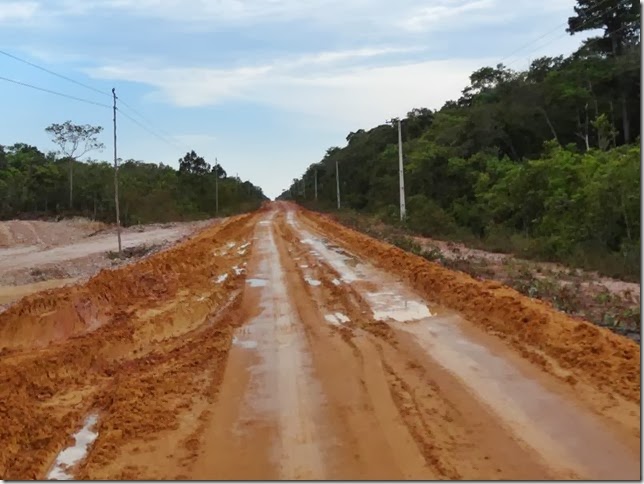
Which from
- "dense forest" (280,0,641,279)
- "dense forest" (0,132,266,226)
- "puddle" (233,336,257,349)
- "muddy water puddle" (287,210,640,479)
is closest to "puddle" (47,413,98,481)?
"puddle" (233,336,257,349)

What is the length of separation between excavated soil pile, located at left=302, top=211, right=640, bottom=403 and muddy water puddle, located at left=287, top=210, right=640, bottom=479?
388 mm

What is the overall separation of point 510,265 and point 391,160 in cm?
3441

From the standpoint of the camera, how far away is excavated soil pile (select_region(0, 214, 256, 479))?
5.39 m

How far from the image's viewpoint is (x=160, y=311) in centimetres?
1028

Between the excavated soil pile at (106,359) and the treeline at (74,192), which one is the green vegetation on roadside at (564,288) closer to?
the excavated soil pile at (106,359)

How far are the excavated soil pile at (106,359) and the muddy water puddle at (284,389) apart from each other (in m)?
0.46

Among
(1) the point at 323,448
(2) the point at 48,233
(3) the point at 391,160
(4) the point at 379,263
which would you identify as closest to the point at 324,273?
(4) the point at 379,263

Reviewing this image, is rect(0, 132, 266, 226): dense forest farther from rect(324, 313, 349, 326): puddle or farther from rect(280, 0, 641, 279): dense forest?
rect(324, 313, 349, 326): puddle

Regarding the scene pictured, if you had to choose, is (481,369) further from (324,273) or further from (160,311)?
(324,273)

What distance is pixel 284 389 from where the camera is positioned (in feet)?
21.3

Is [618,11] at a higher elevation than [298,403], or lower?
higher

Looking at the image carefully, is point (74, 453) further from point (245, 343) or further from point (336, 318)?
point (336, 318)

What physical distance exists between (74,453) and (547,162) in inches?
803

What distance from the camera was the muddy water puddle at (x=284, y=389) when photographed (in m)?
4.81
